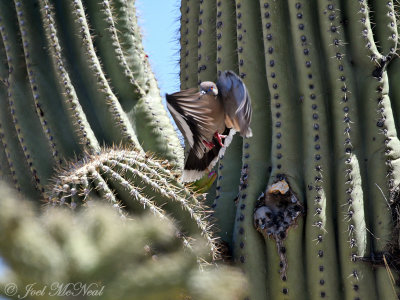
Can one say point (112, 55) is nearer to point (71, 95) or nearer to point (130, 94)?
point (130, 94)

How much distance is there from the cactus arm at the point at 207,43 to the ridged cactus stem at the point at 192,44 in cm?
16

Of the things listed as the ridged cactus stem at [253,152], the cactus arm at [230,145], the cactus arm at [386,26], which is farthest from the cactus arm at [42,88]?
the cactus arm at [386,26]

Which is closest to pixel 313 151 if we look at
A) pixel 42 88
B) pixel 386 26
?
pixel 386 26

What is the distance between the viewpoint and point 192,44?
13.2ft

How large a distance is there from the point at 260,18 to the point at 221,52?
248 millimetres

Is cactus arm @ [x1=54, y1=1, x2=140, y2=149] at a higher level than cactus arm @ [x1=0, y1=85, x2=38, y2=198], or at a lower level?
higher

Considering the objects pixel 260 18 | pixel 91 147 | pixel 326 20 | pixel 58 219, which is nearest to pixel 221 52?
pixel 260 18

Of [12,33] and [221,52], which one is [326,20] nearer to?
[221,52]

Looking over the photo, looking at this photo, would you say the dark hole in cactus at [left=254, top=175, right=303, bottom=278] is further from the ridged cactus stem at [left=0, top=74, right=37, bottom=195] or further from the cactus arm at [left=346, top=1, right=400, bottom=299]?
the ridged cactus stem at [left=0, top=74, right=37, bottom=195]

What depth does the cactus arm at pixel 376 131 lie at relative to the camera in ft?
10.5

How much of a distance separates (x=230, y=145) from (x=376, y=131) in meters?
0.70

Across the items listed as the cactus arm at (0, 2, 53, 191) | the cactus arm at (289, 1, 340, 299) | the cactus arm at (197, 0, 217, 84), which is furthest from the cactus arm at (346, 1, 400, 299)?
the cactus arm at (0, 2, 53, 191)

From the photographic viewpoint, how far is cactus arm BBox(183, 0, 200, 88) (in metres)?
3.99

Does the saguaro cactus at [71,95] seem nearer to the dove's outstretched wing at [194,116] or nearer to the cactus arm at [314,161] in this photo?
the dove's outstretched wing at [194,116]
